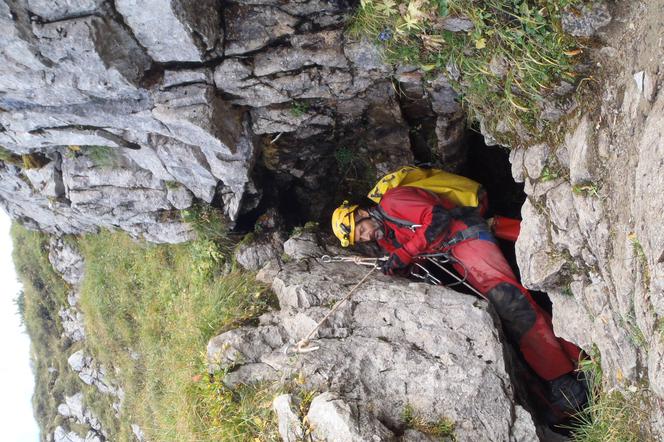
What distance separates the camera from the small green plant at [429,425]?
5.80 meters

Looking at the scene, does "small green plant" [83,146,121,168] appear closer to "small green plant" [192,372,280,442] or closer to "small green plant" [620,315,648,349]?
"small green plant" [192,372,280,442]

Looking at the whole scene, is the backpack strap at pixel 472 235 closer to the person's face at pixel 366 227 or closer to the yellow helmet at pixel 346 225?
the person's face at pixel 366 227

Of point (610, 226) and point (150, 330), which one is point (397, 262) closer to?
point (610, 226)

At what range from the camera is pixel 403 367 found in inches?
252

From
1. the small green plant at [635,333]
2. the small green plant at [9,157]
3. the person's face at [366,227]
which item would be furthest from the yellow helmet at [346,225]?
the small green plant at [9,157]

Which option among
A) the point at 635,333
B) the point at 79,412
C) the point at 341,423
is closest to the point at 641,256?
the point at 635,333

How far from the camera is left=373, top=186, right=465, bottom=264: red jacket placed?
7.74m

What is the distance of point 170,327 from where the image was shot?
10578 mm

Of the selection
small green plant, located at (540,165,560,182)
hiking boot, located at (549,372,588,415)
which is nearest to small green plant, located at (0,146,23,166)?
small green plant, located at (540,165,560,182)

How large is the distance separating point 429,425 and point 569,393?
261cm

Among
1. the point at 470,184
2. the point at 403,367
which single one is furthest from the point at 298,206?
the point at 403,367

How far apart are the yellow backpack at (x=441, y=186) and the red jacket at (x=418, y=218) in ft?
0.61

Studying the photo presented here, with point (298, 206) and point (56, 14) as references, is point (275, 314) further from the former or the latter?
point (56, 14)

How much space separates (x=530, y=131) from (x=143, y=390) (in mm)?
10623
